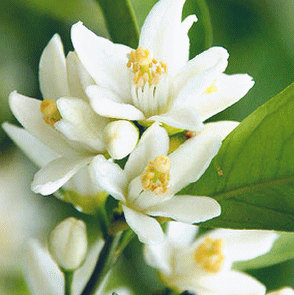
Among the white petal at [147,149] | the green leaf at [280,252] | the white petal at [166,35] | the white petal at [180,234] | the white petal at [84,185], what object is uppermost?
the white petal at [166,35]

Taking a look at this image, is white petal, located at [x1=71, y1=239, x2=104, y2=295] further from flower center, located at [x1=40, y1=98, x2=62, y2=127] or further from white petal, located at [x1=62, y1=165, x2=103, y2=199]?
flower center, located at [x1=40, y1=98, x2=62, y2=127]

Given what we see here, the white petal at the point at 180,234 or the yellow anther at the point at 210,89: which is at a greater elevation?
the yellow anther at the point at 210,89

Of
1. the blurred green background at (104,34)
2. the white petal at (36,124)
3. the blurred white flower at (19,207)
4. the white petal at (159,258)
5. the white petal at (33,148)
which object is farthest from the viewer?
the blurred white flower at (19,207)

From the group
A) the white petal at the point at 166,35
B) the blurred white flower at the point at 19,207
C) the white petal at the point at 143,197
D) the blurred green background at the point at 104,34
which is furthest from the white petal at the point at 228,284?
the blurred white flower at the point at 19,207

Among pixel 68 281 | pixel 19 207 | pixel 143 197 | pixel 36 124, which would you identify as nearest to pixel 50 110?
pixel 36 124

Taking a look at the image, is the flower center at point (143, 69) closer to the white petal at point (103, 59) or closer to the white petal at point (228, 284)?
the white petal at point (103, 59)

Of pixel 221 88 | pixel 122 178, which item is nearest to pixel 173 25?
pixel 221 88

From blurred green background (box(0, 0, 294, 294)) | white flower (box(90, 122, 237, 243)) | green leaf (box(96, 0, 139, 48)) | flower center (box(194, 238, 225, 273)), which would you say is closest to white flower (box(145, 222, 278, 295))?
flower center (box(194, 238, 225, 273))
